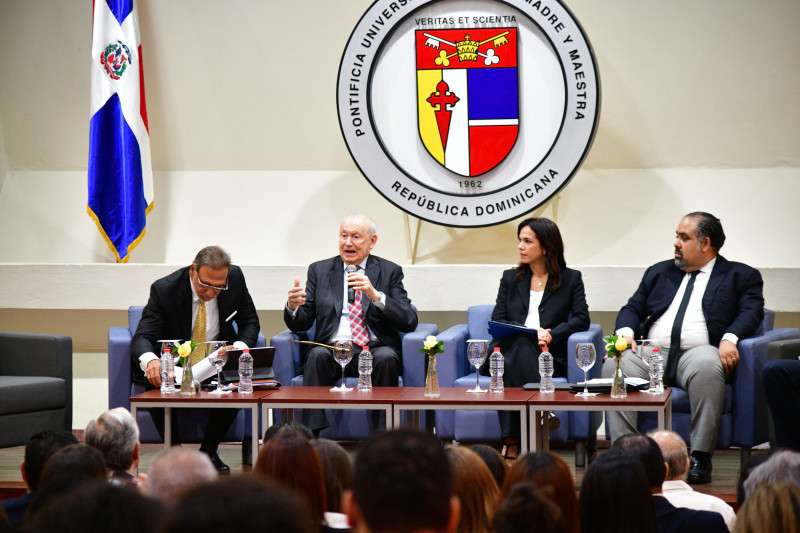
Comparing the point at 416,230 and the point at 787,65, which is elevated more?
the point at 787,65

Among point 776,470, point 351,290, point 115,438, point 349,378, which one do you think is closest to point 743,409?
point 349,378

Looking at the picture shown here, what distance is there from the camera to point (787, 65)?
17.2ft

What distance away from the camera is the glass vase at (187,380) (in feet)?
12.7

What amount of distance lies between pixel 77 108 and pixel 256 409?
2.87 meters

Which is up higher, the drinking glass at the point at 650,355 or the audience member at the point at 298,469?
the drinking glass at the point at 650,355

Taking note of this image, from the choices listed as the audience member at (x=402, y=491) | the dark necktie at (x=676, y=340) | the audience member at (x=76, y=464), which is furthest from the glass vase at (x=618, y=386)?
the audience member at (x=402, y=491)

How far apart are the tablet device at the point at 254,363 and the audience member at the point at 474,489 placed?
226cm

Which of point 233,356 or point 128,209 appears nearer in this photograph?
point 233,356

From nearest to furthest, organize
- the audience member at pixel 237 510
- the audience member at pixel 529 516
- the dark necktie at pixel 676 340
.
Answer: the audience member at pixel 237 510, the audience member at pixel 529 516, the dark necktie at pixel 676 340

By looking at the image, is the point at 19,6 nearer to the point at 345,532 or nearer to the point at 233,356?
the point at 233,356

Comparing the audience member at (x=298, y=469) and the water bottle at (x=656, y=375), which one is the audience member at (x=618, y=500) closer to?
the audience member at (x=298, y=469)

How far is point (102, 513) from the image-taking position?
985mm

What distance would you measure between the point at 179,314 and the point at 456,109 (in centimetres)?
183

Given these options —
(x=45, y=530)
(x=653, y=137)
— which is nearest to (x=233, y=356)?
(x=653, y=137)
